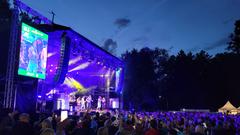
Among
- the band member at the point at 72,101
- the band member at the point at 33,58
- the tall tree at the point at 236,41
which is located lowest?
the band member at the point at 72,101

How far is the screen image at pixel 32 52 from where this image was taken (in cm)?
1372

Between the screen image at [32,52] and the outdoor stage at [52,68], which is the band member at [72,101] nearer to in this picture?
the outdoor stage at [52,68]

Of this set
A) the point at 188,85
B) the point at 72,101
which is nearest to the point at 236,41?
the point at 188,85

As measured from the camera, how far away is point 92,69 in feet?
92.1

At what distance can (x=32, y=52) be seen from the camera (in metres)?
14.5

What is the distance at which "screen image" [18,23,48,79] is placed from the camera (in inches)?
540

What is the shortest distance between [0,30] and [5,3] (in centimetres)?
677

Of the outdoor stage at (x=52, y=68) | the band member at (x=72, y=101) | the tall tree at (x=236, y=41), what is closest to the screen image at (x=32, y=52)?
the outdoor stage at (x=52, y=68)

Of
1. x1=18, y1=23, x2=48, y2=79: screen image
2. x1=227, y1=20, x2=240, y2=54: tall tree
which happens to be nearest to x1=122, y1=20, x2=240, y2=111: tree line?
x1=227, y1=20, x2=240, y2=54: tall tree

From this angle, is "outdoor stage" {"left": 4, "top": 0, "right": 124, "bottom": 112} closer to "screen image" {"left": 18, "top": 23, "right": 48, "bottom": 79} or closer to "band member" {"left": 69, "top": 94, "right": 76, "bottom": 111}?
"screen image" {"left": 18, "top": 23, "right": 48, "bottom": 79}

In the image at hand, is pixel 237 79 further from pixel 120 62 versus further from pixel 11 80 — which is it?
pixel 11 80

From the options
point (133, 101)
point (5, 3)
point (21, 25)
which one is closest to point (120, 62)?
point (5, 3)

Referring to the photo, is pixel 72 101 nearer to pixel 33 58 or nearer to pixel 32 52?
pixel 33 58

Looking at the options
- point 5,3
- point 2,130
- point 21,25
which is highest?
point 5,3
